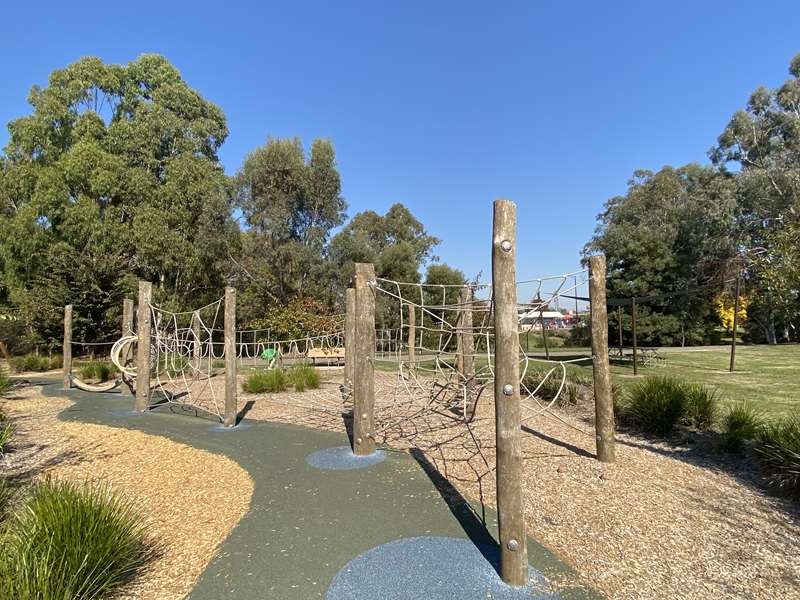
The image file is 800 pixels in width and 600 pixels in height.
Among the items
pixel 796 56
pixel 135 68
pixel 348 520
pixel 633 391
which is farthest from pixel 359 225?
pixel 348 520

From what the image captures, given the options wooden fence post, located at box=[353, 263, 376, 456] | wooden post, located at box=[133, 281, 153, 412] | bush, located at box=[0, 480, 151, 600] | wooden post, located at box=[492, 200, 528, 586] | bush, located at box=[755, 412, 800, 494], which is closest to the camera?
bush, located at box=[0, 480, 151, 600]

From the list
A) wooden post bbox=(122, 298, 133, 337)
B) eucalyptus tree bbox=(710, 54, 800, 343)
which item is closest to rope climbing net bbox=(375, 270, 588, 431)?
wooden post bbox=(122, 298, 133, 337)

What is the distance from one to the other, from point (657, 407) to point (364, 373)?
3.99 metres

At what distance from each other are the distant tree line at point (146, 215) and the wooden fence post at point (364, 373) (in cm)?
1456

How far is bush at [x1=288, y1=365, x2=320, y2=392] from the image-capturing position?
10.9 m

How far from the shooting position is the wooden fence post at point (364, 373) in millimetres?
5352

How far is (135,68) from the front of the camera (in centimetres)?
2434

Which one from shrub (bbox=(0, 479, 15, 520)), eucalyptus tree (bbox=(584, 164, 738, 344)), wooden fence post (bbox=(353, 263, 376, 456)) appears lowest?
shrub (bbox=(0, 479, 15, 520))

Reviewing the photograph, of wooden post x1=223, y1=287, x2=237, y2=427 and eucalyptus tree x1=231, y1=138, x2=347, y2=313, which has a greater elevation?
eucalyptus tree x1=231, y1=138, x2=347, y2=313

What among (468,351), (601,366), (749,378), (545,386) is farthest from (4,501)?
(749,378)

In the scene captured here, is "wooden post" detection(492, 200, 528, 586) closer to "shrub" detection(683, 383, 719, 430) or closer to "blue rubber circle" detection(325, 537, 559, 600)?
"blue rubber circle" detection(325, 537, 559, 600)

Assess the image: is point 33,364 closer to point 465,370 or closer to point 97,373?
point 97,373

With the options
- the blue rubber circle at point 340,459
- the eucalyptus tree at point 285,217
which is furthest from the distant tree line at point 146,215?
the blue rubber circle at point 340,459

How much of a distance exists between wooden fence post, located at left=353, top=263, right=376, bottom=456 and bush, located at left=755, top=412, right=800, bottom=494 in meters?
4.04
